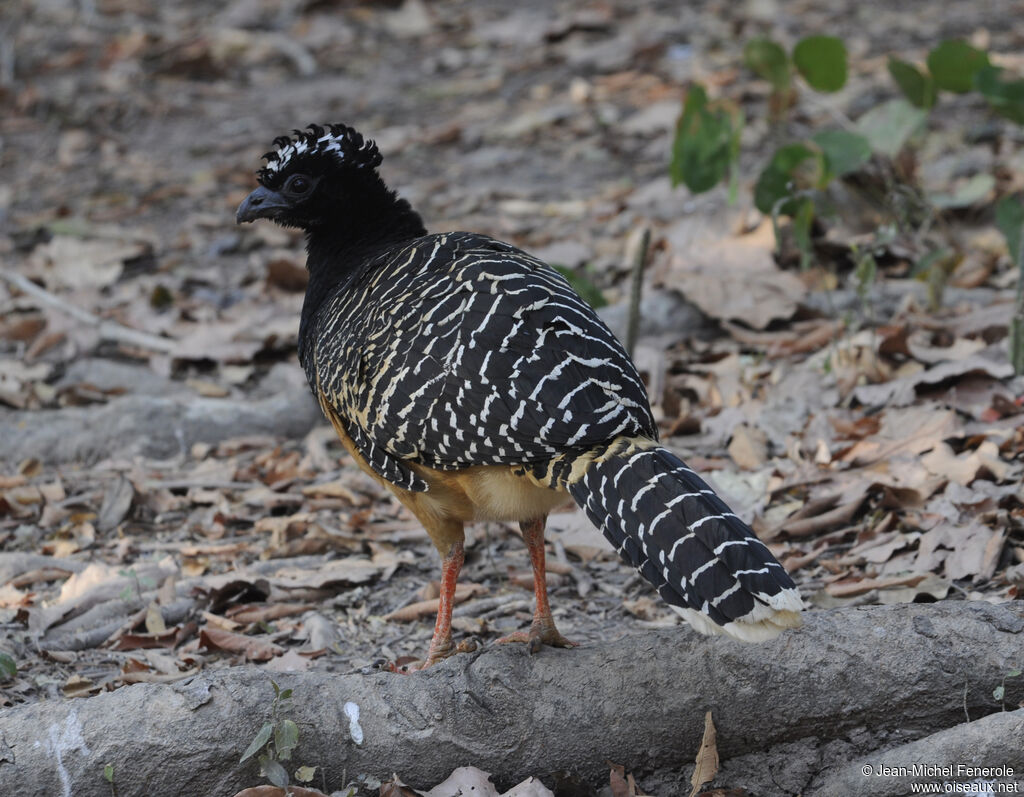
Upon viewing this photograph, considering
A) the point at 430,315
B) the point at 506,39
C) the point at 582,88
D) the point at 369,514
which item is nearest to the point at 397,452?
the point at 430,315

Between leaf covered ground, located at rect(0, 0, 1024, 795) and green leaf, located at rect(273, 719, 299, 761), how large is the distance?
3.30ft

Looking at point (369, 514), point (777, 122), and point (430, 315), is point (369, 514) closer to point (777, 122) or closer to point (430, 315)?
point (430, 315)

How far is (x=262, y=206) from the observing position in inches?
206

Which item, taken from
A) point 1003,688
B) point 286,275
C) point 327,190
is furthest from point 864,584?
point 286,275

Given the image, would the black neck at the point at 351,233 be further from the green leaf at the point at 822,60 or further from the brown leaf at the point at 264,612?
the green leaf at the point at 822,60

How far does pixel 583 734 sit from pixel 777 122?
648 cm

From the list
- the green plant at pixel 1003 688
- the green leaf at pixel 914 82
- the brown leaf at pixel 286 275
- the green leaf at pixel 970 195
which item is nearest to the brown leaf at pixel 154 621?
the green plant at pixel 1003 688

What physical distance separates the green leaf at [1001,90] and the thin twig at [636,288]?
2248 mm

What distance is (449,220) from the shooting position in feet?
32.9

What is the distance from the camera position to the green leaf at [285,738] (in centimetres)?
346

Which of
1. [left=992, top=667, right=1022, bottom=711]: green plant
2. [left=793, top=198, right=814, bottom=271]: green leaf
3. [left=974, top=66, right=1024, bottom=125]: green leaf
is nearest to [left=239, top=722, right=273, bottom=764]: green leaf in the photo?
[left=992, top=667, right=1022, bottom=711]: green plant

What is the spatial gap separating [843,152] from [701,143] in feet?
2.89

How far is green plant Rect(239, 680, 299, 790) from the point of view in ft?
11.3

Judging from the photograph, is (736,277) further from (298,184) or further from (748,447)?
(298,184)
